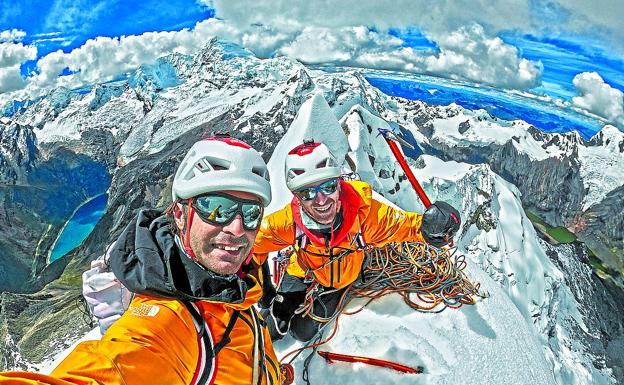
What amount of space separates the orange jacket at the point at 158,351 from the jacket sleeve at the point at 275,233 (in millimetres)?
1766

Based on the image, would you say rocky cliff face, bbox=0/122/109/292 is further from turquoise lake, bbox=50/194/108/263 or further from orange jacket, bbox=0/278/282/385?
orange jacket, bbox=0/278/282/385

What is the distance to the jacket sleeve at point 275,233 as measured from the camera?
4.55 meters

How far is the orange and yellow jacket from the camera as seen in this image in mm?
1817

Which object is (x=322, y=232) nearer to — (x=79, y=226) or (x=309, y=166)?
(x=309, y=166)

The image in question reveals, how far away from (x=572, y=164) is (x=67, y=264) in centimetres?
17010

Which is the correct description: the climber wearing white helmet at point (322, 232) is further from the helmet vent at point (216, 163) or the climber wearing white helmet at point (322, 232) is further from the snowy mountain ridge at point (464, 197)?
the helmet vent at point (216, 163)

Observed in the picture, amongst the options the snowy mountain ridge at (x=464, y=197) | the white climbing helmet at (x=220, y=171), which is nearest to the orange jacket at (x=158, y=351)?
the white climbing helmet at (x=220, y=171)

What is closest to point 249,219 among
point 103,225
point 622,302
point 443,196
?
point 443,196

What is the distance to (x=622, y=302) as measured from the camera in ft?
286

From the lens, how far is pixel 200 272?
7.72 ft

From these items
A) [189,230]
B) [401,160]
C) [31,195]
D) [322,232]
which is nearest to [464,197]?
[401,160]

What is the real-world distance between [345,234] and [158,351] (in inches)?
109

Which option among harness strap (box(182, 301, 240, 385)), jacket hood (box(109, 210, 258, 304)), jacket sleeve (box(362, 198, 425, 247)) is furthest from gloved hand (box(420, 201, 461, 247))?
harness strap (box(182, 301, 240, 385))

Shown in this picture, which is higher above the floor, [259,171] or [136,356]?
[259,171]
